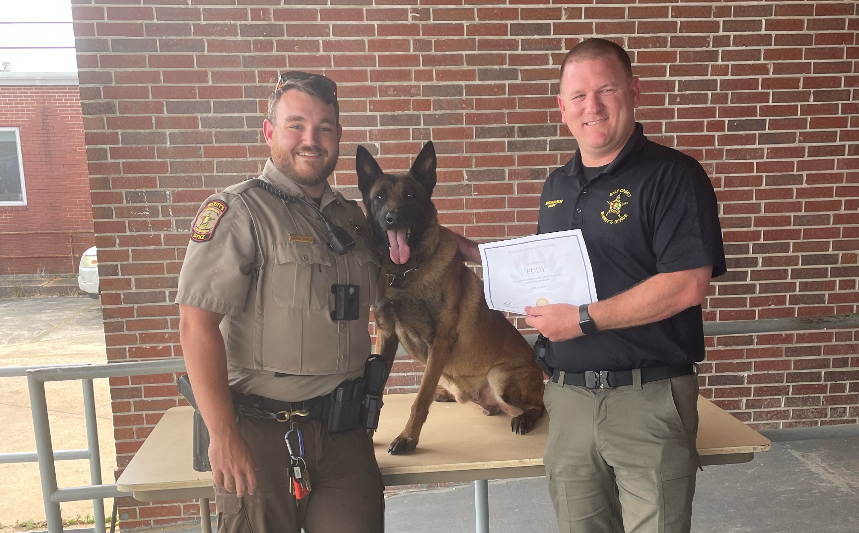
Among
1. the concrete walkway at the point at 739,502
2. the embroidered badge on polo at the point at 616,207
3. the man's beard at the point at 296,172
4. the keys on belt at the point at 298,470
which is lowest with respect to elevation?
the concrete walkway at the point at 739,502

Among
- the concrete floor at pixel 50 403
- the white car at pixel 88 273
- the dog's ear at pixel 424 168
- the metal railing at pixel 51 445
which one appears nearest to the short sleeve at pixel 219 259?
the dog's ear at pixel 424 168

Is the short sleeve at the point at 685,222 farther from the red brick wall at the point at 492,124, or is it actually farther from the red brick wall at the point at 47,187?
the red brick wall at the point at 47,187

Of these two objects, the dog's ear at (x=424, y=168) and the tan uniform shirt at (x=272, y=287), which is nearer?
the tan uniform shirt at (x=272, y=287)

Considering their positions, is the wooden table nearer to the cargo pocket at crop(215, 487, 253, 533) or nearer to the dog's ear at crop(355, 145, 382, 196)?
the cargo pocket at crop(215, 487, 253, 533)

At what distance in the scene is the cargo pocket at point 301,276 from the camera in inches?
63.2

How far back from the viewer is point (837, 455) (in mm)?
3896

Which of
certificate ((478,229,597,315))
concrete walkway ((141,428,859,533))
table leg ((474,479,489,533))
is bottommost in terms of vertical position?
concrete walkway ((141,428,859,533))

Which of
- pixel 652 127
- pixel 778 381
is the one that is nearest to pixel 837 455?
pixel 778 381

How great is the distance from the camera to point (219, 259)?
4.99 ft

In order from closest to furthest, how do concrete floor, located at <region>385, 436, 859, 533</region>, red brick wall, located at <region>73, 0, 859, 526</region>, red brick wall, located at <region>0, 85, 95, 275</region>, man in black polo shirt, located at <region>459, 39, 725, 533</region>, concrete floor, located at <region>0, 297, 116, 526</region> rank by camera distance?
man in black polo shirt, located at <region>459, 39, 725, 533</region> → concrete floor, located at <region>385, 436, 859, 533</region> → red brick wall, located at <region>73, 0, 859, 526</region> → concrete floor, located at <region>0, 297, 116, 526</region> → red brick wall, located at <region>0, 85, 95, 275</region>

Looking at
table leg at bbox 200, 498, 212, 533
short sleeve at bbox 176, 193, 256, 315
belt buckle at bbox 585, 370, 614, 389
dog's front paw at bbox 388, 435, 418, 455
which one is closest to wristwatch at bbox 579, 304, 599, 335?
belt buckle at bbox 585, 370, 614, 389

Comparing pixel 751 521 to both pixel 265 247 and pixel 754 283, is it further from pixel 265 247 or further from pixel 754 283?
pixel 265 247

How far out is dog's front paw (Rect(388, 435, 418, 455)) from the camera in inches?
76.8

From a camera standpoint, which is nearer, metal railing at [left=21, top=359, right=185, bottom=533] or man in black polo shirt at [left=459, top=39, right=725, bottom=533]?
man in black polo shirt at [left=459, top=39, right=725, bottom=533]
